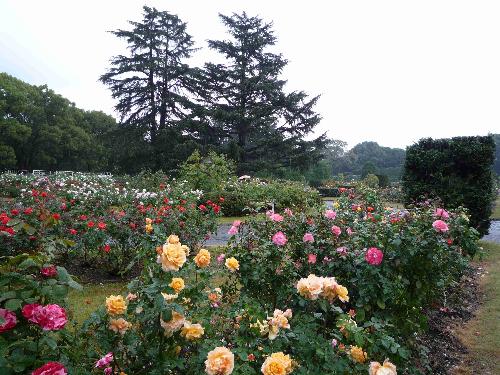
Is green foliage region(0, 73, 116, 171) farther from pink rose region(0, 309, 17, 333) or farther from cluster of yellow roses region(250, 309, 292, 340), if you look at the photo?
pink rose region(0, 309, 17, 333)

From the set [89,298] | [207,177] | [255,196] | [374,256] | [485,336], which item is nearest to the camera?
[374,256]

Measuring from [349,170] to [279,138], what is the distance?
2643 centimetres

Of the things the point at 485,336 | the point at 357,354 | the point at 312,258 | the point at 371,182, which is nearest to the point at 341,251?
the point at 312,258

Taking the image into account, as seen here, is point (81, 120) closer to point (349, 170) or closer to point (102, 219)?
point (349, 170)

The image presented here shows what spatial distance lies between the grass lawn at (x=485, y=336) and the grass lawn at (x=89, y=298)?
133 inches

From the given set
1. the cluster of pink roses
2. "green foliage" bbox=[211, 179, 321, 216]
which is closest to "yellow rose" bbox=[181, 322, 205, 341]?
the cluster of pink roses

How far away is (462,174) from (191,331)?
26.9ft

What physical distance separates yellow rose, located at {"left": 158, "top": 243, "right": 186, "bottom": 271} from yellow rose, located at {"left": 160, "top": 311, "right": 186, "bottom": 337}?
18cm

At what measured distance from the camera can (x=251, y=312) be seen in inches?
64.3

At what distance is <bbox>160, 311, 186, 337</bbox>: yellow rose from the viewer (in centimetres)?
152

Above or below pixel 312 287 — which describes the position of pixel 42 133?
above

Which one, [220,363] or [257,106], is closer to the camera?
[220,363]

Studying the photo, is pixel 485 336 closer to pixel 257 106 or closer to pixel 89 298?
pixel 89 298

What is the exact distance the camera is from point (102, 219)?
17.4 ft
